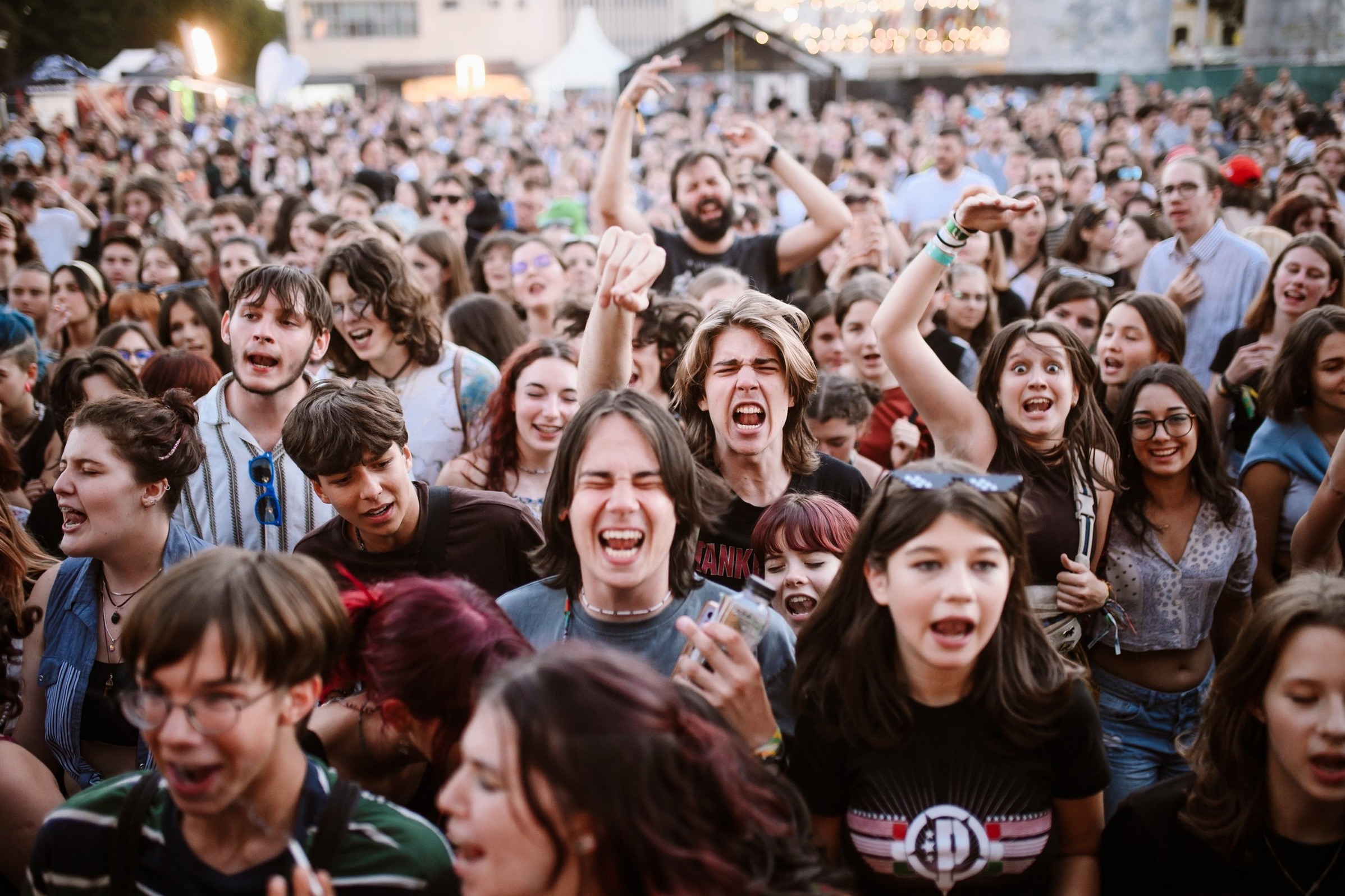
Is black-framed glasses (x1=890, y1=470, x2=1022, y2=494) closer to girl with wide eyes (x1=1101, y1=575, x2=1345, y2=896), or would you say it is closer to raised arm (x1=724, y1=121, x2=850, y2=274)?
girl with wide eyes (x1=1101, y1=575, x2=1345, y2=896)

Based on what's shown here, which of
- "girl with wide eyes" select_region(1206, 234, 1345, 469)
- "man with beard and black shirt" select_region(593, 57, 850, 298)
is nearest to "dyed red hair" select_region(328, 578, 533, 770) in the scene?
"man with beard and black shirt" select_region(593, 57, 850, 298)

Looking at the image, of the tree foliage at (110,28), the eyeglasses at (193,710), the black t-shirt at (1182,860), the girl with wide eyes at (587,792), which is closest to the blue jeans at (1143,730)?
the black t-shirt at (1182,860)

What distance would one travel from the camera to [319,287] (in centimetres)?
359

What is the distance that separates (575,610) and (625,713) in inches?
34.5

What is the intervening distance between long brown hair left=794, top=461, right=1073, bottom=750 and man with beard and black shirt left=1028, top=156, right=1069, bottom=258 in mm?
5643

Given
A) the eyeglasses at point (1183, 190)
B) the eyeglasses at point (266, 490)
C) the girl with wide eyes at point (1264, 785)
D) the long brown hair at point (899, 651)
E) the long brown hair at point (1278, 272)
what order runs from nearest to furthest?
the girl with wide eyes at point (1264, 785), the long brown hair at point (899, 651), the eyeglasses at point (266, 490), the long brown hair at point (1278, 272), the eyeglasses at point (1183, 190)

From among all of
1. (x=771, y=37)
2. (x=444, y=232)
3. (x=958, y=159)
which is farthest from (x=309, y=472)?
(x=771, y=37)

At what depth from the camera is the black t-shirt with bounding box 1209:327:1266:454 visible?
4297mm

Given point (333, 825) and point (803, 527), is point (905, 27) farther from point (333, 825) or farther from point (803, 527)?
point (333, 825)

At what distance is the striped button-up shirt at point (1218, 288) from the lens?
16.9 feet

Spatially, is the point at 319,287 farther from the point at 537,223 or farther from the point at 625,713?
the point at 537,223

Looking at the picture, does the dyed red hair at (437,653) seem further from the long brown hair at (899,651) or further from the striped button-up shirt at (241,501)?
the striped button-up shirt at (241,501)

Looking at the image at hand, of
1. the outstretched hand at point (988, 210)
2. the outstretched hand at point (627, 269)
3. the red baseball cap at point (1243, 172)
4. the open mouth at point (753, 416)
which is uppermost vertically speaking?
the red baseball cap at point (1243, 172)

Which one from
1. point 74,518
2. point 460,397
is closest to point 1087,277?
point 460,397
